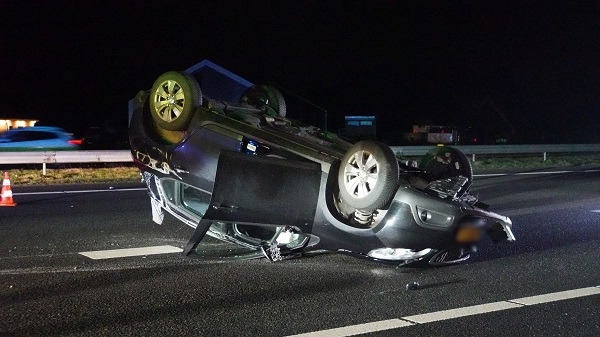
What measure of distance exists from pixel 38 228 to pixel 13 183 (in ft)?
25.0

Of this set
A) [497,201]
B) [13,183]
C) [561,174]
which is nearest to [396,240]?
[497,201]

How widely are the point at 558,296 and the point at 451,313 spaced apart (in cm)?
119

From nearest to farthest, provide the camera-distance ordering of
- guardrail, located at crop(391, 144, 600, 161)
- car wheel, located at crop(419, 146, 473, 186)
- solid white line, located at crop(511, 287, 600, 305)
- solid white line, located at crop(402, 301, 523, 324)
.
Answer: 1. solid white line, located at crop(402, 301, 523, 324)
2. solid white line, located at crop(511, 287, 600, 305)
3. car wheel, located at crop(419, 146, 473, 186)
4. guardrail, located at crop(391, 144, 600, 161)

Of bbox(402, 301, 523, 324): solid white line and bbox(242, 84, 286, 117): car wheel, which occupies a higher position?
bbox(242, 84, 286, 117): car wheel

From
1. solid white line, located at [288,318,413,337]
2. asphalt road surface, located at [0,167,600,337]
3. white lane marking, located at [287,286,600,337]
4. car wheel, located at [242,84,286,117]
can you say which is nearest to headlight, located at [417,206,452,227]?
asphalt road surface, located at [0,167,600,337]

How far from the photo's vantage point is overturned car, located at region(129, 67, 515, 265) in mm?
6422

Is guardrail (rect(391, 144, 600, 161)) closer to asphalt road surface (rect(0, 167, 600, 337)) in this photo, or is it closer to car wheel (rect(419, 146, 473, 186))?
asphalt road surface (rect(0, 167, 600, 337))

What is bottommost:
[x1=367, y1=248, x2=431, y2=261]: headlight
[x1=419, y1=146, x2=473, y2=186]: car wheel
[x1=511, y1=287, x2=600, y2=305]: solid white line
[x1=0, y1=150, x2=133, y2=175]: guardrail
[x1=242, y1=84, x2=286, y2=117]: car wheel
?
[x1=511, y1=287, x2=600, y2=305]: solid white line

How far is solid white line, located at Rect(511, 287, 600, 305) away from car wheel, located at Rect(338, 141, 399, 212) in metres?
1.44

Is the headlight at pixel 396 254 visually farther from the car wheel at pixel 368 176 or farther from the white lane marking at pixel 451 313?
the white lane marking at pixel 451 313

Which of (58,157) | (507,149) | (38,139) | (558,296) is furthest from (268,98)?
(507,149)

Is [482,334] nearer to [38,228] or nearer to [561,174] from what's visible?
[38,228]

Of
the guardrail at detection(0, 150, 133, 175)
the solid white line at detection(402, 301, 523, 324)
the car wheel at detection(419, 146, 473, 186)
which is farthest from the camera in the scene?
the guardrail at detection(0, 150, 133, 175)

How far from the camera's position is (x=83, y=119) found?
45969 mm
